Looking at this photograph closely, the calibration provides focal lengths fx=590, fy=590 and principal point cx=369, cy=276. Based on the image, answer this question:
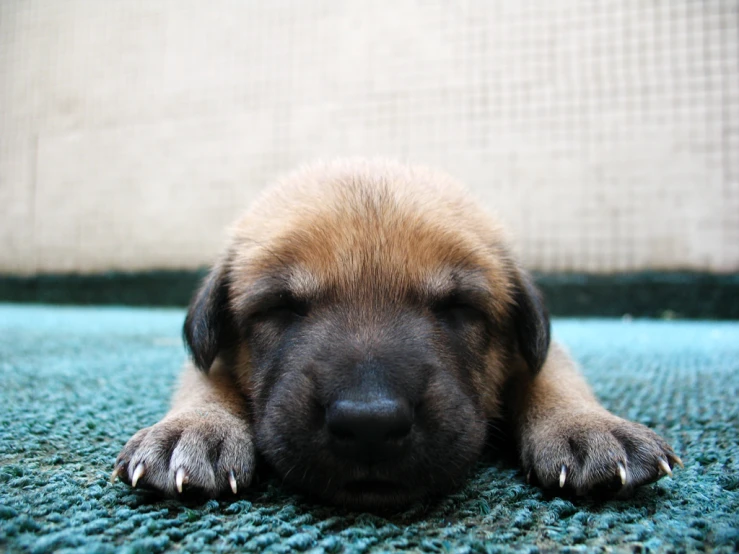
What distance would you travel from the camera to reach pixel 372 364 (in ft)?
4.44

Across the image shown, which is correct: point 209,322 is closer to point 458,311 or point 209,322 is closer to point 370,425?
point 458,311

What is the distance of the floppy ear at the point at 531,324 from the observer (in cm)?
203

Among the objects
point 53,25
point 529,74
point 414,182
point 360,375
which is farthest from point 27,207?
point 360,375

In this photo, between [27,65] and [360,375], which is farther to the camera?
[27,65]

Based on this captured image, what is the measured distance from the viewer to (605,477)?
1392 millimetres

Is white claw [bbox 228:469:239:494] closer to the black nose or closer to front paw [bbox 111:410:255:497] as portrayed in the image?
front paw [bbox 111:410:255:497]

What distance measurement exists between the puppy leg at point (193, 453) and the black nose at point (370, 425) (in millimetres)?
314

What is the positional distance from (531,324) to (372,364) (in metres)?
0.91

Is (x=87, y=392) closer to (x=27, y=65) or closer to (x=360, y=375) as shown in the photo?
(x=360, y=375)

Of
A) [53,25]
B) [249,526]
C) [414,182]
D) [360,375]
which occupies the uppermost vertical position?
[53,25]

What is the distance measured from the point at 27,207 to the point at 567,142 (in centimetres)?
766

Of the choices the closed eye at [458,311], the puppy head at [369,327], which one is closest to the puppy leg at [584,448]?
the puppy head at [369,327]

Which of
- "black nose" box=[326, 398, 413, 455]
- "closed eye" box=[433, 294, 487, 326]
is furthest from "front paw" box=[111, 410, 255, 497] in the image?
"closed eye" box=[433, 294, 487, 326]

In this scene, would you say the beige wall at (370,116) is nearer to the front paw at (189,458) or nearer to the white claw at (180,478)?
the front paw at (189,458)
